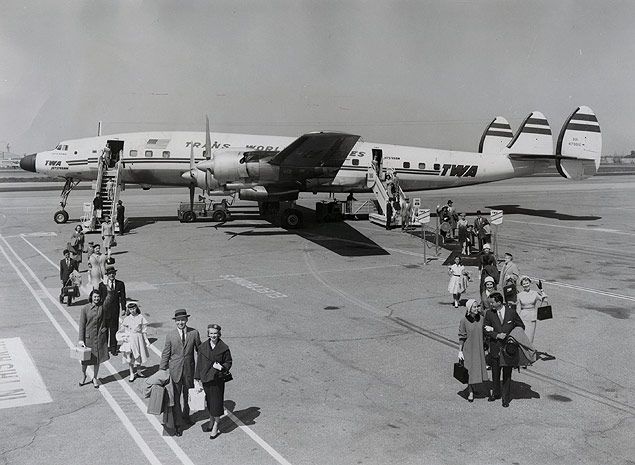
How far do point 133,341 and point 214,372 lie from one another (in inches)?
105

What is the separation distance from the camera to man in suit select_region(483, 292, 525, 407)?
891 centimetres

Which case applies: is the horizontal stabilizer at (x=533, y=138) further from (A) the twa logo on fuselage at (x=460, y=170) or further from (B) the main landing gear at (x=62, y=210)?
(B) the main landing gear at (x=62, y=210)

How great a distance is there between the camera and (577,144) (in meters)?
35.5

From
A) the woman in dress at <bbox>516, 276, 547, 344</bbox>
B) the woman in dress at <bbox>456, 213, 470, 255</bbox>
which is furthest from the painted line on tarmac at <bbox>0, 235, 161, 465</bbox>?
the woman in dress at <bbox>456, 213, 470, 255</bbox>

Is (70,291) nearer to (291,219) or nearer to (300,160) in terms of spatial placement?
(300,160)

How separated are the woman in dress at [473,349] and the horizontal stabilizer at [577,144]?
29.7 meters

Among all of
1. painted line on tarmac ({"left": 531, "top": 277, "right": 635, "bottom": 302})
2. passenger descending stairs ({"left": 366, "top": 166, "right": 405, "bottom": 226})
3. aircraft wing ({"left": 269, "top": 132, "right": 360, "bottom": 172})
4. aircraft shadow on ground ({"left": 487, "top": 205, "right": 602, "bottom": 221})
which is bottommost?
painted line on tarmac ({"left": 531, "top": 277, "right": 635, "bottom": 302})

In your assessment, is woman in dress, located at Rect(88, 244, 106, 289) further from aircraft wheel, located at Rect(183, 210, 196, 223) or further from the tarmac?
aircraft wheel, located at Rect(183, 210, 196, 223)

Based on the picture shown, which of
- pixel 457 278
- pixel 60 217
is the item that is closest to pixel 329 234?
pixel 457 278

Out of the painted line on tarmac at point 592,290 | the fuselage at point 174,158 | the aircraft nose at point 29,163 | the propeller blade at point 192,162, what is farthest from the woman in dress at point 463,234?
the aircraft nose at point 29,163

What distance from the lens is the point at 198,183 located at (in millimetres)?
29844

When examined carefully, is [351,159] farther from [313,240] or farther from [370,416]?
[370,416]

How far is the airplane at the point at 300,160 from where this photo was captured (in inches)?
1075

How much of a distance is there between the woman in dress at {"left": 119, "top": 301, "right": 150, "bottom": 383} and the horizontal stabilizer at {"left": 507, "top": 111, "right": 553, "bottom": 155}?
32.6 metres
